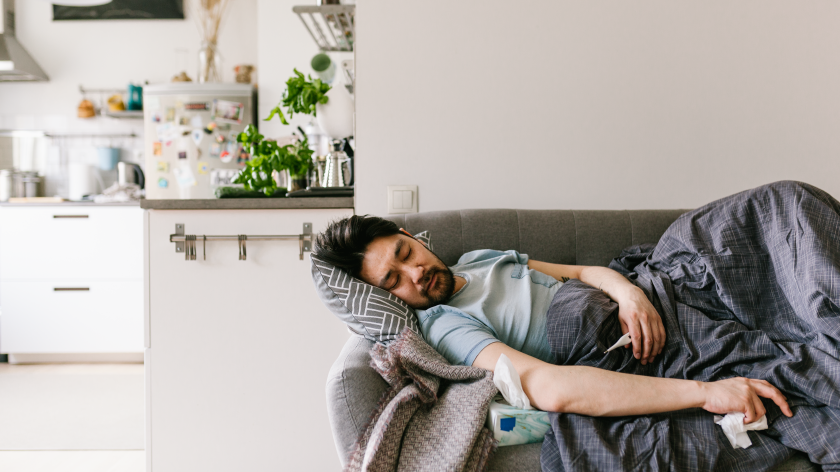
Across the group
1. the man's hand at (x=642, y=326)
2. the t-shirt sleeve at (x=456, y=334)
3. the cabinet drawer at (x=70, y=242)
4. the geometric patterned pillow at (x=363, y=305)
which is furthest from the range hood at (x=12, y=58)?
the man's hand at (x=642, y=326)

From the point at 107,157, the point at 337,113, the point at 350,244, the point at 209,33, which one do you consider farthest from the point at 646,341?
the point at 107,157

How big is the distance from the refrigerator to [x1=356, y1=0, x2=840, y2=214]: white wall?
2.08 metres

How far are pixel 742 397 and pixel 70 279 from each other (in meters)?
3.65

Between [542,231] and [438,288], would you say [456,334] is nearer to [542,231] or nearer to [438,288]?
[438,288]

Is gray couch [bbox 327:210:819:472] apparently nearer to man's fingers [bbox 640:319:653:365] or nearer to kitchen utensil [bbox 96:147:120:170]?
man's fingers [bbox 640:319:653:365]

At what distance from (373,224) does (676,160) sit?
1.23m

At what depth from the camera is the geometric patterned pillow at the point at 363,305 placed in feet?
3.93

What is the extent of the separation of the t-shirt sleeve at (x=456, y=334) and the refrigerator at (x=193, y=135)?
9.19 ft

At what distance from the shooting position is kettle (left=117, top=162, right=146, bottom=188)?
371cm

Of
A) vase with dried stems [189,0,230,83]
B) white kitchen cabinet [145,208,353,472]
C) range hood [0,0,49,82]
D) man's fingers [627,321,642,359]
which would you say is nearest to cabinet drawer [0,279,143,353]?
range hood [0,0,49,82]

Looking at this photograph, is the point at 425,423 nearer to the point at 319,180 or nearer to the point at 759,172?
the point at 319,180

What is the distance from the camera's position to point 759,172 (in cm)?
194

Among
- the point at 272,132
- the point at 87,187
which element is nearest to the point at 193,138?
the point at 272,132

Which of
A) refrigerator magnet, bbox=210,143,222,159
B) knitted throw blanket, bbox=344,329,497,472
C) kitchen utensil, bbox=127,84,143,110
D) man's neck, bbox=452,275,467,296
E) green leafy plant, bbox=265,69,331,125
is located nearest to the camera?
knitted throw blanket, bbox=344,329,497,472
